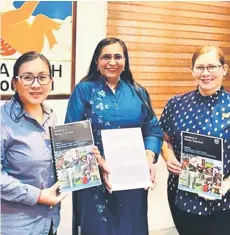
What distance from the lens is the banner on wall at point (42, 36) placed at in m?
2.35

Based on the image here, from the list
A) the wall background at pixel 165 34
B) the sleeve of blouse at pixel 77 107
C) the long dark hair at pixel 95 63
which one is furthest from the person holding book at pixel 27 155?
the wall background at pixel 165 34

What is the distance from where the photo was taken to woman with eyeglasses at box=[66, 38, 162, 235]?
191 centimetres

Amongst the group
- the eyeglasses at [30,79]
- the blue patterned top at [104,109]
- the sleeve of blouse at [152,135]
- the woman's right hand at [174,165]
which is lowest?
the woman's right hand at [174,165]

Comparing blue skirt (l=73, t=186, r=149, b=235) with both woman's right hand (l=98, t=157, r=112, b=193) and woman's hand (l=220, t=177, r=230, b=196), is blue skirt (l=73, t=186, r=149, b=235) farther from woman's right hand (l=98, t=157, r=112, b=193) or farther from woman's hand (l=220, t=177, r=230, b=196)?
woman's hand (l=220, t=177, r=230, b=196)

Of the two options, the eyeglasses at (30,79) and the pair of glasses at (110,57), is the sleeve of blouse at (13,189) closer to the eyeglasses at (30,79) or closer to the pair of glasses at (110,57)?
the eyeglasses at (30,79)

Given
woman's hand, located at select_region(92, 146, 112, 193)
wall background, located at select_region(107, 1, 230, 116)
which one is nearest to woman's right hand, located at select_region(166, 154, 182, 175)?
woman's hand, located at select_region(92, 146, 112, 193)

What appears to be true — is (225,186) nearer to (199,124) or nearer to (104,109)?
(199,124)

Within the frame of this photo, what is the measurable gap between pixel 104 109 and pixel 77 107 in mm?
125

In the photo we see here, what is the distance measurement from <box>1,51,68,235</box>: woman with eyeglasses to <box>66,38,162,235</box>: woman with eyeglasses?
0.30 metres

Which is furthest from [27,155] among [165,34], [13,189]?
[165,34]

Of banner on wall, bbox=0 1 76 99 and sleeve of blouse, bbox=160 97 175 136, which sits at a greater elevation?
banner on wall, bbox=0 1 76 99

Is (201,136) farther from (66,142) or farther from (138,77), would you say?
(138,77)

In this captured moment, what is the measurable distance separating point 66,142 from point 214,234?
0.86 m

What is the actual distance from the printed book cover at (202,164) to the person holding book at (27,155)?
0.61 metres
